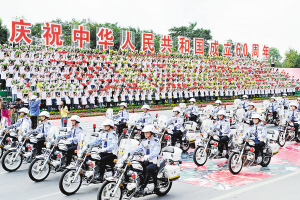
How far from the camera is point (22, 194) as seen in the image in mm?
7617

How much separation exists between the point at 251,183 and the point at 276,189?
28.3 inches

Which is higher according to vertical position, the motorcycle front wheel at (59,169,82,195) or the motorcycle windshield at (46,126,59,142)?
the motorcycle windshield at (46,126,59,142)

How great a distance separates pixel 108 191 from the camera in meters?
6.55

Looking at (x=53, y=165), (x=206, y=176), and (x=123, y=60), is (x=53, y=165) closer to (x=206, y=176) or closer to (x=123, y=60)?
(x=206, y=176)

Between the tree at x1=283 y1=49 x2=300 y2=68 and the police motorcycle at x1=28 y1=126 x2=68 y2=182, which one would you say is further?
the tree at x1=283 y1=49 x2=300 y2=68

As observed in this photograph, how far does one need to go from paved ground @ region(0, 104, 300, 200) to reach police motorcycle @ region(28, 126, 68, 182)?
0.79 ft

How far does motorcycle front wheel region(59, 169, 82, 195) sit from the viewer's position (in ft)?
24.2

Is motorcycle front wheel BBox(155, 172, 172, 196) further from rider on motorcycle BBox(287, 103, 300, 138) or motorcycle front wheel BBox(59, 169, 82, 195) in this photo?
rider on motorcycle BBox(287, 103, 300, 138)

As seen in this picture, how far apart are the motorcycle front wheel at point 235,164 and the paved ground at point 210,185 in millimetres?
188

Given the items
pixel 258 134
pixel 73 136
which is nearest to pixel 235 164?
pixel 258 134

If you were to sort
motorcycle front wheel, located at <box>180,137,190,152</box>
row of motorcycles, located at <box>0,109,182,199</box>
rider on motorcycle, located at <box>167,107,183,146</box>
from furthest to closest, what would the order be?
motorcycle front wheel, located at <box>180,137,190,152</box>, rider on motorcycle, located at <box>167,107,183,146</box>, row of motorcycles, located at <box>0,109,182,199</box>

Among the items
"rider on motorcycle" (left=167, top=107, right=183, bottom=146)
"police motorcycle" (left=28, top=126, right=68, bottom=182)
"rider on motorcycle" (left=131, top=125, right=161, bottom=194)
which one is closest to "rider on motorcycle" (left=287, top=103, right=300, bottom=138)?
"rider on motorcycle" (left=167, top=107, right=183, bottom=146)

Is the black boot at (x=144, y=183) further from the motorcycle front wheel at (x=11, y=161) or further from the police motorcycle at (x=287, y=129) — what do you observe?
the police motorcycle at (x=287, y=129)

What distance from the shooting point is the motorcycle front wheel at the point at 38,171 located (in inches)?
A: 331
